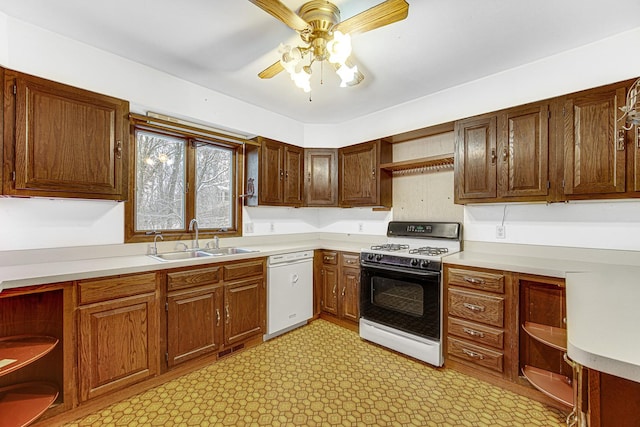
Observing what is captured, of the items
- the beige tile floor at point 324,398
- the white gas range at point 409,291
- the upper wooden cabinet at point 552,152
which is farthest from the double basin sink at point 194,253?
the upper wooden cabinet at point 552,152

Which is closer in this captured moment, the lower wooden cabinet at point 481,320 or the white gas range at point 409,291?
the lower wooden cabinet at point 481,320

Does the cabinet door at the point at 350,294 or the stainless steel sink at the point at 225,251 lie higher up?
the stainless steel sink at the point at 225,251

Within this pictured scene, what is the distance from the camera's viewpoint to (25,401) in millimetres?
Answer: 1695

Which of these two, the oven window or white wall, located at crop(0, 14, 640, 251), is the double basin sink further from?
the oven window

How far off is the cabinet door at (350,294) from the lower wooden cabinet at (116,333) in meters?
1.82

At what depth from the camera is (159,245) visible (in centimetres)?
262

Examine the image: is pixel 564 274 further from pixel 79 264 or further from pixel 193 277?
pixel 79 264

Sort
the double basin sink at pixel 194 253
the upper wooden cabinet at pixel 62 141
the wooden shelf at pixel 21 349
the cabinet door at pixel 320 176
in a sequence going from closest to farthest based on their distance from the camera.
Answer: the wooden shelf at pixel 21 349
the upper wooden cabinet at pixel 62 141
the double basin sink at pixel 194 253
the cabinet door at pixel 320 176

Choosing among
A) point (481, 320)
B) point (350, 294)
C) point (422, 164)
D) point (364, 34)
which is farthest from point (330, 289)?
point (364, 34)

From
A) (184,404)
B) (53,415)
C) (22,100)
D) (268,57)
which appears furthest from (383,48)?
(53,415)

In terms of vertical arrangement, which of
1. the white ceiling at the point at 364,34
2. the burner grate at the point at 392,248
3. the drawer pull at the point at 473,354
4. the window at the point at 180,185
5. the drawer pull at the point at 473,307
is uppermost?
the white ceiling at the point at 364,34

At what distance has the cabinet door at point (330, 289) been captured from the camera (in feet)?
10.7

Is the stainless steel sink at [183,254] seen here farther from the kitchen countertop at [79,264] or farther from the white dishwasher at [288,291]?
the white dishwasher at [288,291]

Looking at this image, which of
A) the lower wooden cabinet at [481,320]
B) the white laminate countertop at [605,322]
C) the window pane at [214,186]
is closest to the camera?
the white laminate countertop at [605,322]
